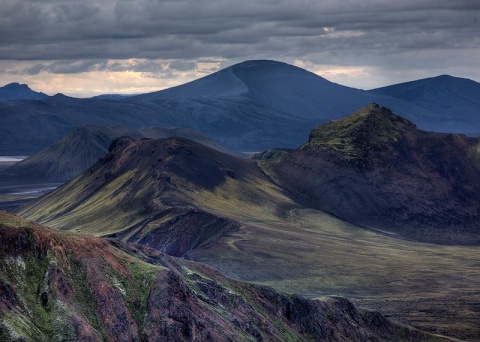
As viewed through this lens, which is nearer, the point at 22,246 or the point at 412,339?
the point at 22,246

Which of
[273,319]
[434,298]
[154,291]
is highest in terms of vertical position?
[154,291]

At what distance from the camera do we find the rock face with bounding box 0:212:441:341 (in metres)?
85.9

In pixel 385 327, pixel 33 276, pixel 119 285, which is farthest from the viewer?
pixel 385 327

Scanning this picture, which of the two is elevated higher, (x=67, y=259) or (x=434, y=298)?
(x=67, y=259)

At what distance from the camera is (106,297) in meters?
92.9

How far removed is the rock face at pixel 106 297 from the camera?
8594cm

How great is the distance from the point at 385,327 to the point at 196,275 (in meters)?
38.9

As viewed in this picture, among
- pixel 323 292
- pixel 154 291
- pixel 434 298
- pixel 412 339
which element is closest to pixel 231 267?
pixel 323 292

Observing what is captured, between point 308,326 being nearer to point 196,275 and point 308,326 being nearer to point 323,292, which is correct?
point 196,275

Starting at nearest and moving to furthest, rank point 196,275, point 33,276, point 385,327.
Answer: point 33,276, point 196,275, point 385,327

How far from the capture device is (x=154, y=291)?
97812mm

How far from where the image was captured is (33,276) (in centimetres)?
8975

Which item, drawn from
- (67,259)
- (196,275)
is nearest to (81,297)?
(67,259)

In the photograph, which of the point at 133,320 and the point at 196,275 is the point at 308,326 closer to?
the point at 196,275
